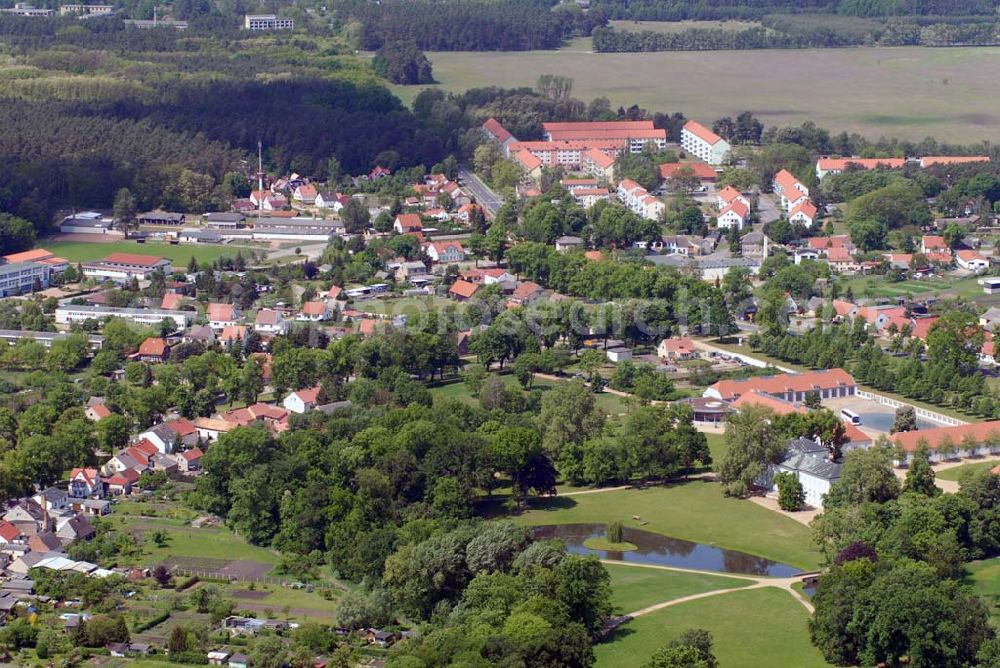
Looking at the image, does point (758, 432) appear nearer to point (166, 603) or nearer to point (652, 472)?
point (652, 472)

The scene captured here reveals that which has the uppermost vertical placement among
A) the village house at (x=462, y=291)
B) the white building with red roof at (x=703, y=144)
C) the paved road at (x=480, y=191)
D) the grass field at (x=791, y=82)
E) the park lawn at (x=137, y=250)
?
the grass field at (x=791, y=82)

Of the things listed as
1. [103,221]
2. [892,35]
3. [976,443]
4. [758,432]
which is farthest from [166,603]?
[892,35]

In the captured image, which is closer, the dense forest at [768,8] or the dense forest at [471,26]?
the dense forest at [471,26]

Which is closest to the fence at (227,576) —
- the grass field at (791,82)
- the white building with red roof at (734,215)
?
the white building with red roof at (734,215)

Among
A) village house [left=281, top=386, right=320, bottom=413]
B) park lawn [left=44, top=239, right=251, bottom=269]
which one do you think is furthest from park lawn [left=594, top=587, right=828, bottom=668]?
park lawn [left=44, top=239, right=251, bottom=269]

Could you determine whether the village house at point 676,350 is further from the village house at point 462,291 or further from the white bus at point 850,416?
the village house at point 462,291

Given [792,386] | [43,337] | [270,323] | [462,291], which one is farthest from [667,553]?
[43,337]
